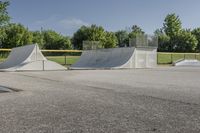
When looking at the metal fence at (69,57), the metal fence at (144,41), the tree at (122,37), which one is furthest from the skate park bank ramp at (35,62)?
the tree at (122,37)

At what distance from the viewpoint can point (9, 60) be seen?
30.0 meters

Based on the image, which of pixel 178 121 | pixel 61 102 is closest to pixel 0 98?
pixel 61 102

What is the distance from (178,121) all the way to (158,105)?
4.94 ft

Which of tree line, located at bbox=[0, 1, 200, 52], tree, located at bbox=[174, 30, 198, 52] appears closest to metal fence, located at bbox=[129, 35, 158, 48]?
tree line, located at bbox=[0, 1, 200, 52]

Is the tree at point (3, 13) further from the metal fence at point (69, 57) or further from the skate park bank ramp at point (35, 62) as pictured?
the metal fence at point (69, 57)

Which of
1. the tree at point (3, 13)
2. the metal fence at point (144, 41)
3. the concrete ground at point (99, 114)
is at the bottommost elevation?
the concrete ground at point (99, 114)

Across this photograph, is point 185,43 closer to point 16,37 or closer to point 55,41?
point 55,41

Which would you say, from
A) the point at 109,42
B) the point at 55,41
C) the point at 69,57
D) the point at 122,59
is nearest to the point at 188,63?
the point at 122,59

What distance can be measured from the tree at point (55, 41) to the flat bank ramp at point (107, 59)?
40114mm

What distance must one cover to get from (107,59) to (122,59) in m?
2.32

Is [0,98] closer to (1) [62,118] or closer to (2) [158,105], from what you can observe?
(1) [62,118]

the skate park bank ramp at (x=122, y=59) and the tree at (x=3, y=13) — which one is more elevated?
the tree at (x=3, y=13)

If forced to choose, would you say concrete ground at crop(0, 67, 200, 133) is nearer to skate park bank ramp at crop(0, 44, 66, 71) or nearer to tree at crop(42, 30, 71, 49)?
skate park bank ramp at crop(0, 44, 66, 71)

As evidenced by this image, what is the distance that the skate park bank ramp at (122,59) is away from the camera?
1074 inches
